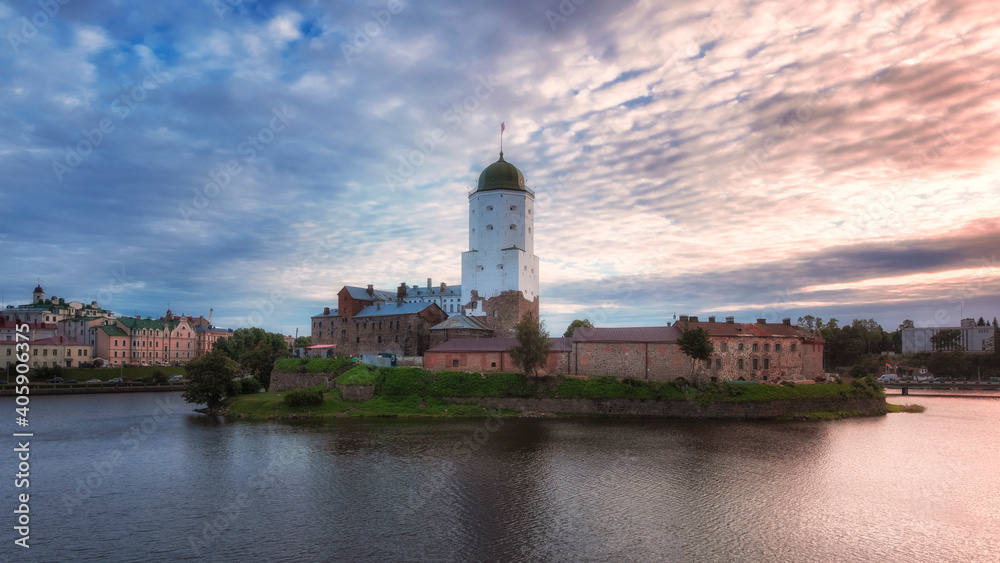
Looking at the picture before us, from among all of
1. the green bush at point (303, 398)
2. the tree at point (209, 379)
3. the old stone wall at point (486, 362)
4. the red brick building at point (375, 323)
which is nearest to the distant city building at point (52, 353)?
the red brick building at point (375, 323)

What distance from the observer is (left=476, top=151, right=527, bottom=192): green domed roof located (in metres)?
62.7

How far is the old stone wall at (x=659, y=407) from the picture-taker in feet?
155

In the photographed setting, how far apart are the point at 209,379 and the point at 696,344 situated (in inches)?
1673

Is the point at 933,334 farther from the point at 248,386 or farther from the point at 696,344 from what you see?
the point at 248,386

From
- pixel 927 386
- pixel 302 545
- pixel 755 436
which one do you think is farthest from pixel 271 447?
pixel 927 386

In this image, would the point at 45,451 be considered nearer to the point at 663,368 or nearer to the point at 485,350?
the point at 485,350

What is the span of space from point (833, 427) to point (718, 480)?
22654mm

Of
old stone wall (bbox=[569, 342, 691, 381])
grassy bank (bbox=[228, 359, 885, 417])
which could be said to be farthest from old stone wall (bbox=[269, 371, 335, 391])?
old stone wall (bbox=[569, 342, 691, 381])

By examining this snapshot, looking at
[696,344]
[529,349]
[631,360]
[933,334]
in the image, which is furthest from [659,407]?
[933,334]

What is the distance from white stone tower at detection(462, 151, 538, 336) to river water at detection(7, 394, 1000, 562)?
22196 millimetres

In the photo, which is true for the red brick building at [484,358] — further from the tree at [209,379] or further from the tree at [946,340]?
the tree at [946,340]

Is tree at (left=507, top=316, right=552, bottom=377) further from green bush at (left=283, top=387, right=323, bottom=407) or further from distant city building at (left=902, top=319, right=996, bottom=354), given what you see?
distant city building at (left=902, top=319, right=996, bottom=354)

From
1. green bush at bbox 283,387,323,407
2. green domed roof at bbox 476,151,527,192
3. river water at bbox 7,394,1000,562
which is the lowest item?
river water at bbox 7,394,1000,562

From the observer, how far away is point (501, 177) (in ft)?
206
